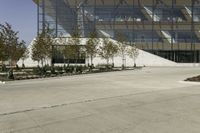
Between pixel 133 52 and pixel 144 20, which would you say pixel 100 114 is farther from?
pixel 144 20

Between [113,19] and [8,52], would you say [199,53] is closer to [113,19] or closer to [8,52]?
[113,19]

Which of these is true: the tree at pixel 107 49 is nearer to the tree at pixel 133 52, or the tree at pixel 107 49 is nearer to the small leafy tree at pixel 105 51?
the small leafy tree at pixel 105 51

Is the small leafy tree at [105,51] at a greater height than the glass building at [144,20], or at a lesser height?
lesser

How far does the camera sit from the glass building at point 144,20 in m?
71.9

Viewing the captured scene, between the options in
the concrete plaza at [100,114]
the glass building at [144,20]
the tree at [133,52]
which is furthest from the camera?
the glass building at [144,20]

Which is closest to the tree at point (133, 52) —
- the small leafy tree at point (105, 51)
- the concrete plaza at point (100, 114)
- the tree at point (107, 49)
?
the tree at point (107, 49)

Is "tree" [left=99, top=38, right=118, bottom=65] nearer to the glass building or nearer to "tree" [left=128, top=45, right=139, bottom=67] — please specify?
"tree" [left=128, top=45, right=139, bottom=67]

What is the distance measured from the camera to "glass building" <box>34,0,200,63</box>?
7188cm

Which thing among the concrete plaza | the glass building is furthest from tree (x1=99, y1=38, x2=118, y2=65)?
the concrete plaza

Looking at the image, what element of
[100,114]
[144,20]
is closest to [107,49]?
[144,20]

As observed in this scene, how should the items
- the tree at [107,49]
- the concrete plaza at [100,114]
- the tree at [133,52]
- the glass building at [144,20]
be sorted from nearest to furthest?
the concrete plaza at [100,114], the tree at [107,49], the tree at [133,52], the glass building at [144,20]

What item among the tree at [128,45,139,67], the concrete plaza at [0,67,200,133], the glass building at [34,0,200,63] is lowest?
the concrete plaza at [0,67,200,133]

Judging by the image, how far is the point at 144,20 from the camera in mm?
73312

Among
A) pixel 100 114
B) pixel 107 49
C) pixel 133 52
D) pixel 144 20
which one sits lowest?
pixel 100 114
